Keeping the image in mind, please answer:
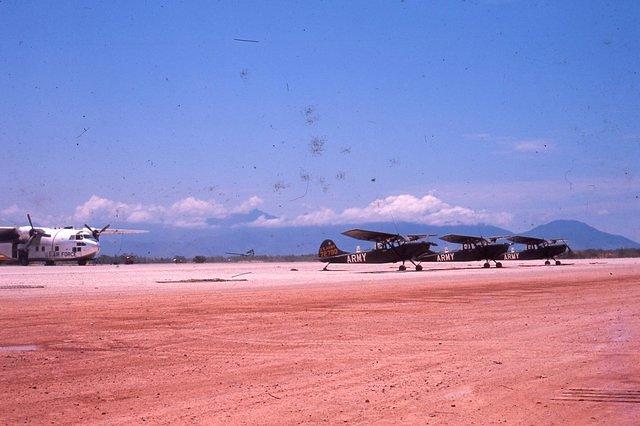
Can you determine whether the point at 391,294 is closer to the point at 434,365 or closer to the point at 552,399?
the point at 434,365

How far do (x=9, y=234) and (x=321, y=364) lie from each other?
6615 cm

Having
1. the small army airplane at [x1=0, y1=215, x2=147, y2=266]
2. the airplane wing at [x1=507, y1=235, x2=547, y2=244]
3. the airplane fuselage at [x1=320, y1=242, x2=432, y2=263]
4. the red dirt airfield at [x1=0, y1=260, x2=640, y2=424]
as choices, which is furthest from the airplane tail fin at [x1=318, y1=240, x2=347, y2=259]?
the red dirt airfield at [x1=0, y1=260, x2=640, y2=424]

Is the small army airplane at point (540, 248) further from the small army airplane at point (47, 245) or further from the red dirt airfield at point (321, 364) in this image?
the red dirt airfield at point (321, 364)

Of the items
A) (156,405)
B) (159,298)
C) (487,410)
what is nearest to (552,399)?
(487,410)

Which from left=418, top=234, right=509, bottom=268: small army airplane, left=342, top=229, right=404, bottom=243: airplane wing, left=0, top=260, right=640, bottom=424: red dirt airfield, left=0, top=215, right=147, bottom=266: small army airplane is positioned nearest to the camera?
left=0, top=260, right=640, bottom=424: red dirt airfield

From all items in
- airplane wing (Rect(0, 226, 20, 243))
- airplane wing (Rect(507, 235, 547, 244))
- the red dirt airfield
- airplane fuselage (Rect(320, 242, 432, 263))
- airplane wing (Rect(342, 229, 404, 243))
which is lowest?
the red dirt airfield

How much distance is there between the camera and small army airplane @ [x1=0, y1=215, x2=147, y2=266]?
66.2 metres

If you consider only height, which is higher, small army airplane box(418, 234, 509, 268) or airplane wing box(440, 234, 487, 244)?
airplane wing box(440, 234, 487, 244)

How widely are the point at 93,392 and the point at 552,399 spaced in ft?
16.1

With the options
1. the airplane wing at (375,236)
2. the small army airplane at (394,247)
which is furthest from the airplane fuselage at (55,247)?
the airplane wing at (375,236)

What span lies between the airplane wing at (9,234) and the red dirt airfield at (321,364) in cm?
5457

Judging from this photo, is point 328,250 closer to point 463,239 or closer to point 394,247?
point 394,247

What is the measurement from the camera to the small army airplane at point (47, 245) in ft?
217

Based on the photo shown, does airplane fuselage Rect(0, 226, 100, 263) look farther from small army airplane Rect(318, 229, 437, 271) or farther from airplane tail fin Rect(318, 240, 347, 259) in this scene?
small army airplane Rect(318, 229, 437, 271)
